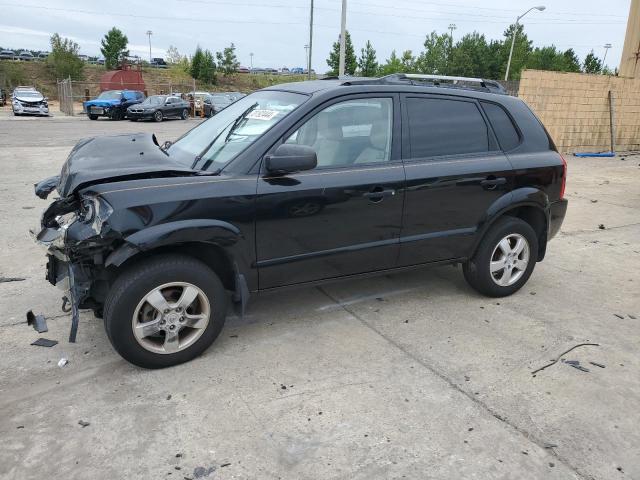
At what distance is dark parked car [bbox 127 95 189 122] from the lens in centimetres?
2597

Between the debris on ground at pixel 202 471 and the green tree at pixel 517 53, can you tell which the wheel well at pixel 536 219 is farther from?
the green tree at pixel 517 53

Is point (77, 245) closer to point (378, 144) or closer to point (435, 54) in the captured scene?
point (378, 144)

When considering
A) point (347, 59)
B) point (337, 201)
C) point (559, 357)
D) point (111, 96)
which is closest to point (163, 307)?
point (337, 201)

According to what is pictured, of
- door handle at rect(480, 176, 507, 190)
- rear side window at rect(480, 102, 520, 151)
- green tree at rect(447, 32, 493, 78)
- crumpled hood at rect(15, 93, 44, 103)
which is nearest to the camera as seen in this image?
door handle at rect(480, 176, 507, 190)

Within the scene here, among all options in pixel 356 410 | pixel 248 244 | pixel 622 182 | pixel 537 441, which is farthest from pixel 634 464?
pixel 622 182

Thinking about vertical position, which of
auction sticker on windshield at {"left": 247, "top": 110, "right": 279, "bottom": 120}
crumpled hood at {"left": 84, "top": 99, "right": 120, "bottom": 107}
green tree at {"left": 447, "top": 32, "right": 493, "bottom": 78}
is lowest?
A: crumpled hood at {"left": 84, "top": 99, "right": 120, "bottom": 107}

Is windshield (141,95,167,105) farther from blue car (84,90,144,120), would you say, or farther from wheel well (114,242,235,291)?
wheel well (114,242,235,291)

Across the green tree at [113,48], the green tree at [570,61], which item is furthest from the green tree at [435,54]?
the green tree at [113,48]

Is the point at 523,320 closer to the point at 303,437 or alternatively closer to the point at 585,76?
the point at 303,437

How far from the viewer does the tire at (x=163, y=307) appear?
309cm

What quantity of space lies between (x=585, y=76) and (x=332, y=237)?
537 inches

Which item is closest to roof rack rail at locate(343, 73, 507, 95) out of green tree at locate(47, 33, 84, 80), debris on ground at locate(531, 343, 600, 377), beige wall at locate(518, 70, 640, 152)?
debris on ground at locate(531, 343, 600, 377)

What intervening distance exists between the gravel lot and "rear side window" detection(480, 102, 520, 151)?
138cm

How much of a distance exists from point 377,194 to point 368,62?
48.3 metres
